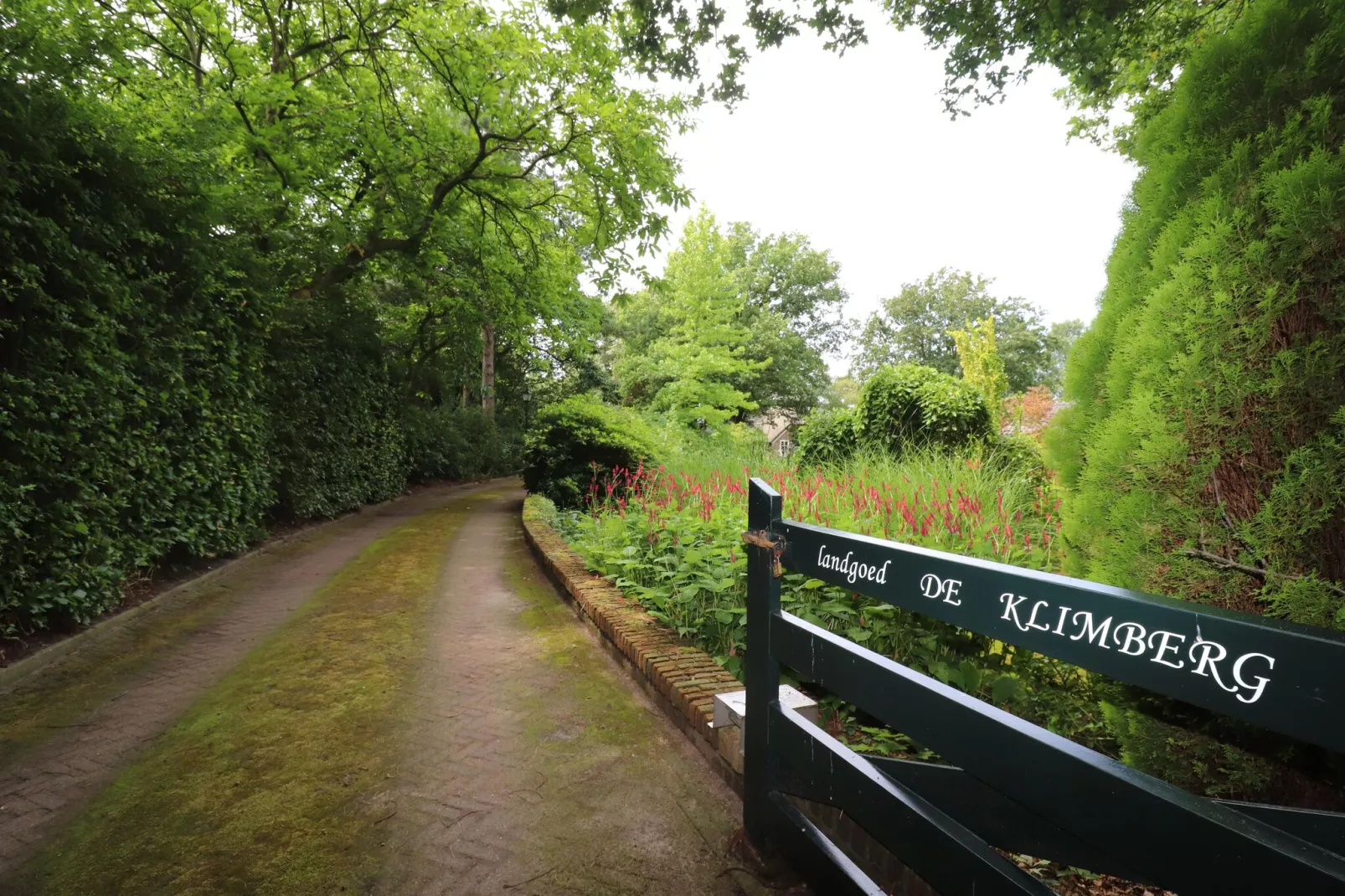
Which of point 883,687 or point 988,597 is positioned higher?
point 988,597

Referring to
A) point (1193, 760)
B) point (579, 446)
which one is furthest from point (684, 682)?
point (579, 446)

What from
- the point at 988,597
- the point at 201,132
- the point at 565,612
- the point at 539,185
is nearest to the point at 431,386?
the point at 539,185

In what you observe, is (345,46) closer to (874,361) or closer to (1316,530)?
(1316,530)

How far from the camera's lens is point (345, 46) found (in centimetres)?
965

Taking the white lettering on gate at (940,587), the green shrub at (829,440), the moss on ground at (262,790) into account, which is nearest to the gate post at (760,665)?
the white lettering on gate at (940,587)

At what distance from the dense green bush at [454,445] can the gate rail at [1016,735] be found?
1380cm

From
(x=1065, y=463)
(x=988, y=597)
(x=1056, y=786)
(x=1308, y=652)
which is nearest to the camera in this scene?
(x=1308, y=652)

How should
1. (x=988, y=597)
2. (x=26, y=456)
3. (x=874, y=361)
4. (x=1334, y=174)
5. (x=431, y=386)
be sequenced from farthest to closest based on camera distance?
(x=874, y=361), (x=431, y=386), (x=26, y=456), (x=1334, y=174), (x=988, y=597)

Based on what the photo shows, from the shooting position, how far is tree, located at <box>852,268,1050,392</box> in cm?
4122

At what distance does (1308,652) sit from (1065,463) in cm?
165

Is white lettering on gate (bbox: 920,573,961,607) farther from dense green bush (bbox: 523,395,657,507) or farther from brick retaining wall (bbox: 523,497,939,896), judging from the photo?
dense green bush (bbox: 523,395,657,507)

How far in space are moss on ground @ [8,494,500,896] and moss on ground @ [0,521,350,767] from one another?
2.04 feet

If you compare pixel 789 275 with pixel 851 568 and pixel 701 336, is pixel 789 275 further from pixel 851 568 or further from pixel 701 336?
pixel 851 568

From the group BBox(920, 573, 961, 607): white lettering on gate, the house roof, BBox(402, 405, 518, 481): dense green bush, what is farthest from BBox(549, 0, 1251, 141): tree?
the house roof
